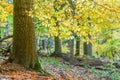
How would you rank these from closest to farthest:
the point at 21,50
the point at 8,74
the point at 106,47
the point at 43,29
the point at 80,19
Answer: the point at 8,74 → the point at 21,50 → the point at 80,19 → the point at 43,29 → the point at 106,47

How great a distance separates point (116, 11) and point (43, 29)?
14.3 ft

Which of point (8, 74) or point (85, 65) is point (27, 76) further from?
point (85, 65)

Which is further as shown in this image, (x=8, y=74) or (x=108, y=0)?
(x=108, y=0)

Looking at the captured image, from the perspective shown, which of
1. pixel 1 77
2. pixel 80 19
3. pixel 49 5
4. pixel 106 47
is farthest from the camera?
pixel 106 47

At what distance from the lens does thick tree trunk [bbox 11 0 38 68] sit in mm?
7719

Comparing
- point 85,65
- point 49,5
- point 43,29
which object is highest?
point 49,5

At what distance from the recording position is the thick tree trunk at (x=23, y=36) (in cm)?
772

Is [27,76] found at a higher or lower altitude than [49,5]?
lower

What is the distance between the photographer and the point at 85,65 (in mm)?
15273

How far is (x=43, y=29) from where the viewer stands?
1412 centimetres

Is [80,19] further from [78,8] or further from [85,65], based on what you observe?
[85,65]

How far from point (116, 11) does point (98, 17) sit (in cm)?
132

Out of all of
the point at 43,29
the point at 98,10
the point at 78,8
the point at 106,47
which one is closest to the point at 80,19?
the point at 78,8

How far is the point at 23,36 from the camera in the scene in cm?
773
